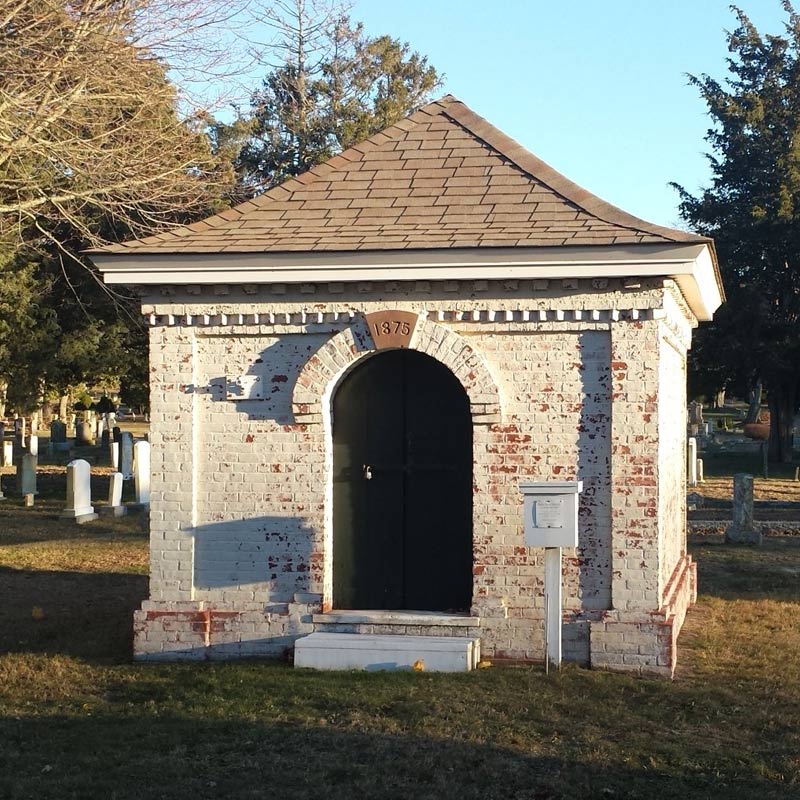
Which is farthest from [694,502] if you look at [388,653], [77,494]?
[388,653]

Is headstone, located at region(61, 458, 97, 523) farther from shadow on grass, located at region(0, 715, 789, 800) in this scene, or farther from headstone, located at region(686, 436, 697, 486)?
headstone, located at region(686, 436, 697, 486)

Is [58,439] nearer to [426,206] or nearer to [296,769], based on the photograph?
[426,206]

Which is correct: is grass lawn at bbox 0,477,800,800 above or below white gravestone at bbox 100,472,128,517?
below

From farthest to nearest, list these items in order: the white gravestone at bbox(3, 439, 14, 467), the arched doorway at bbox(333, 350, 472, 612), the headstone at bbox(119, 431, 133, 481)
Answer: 1. the white gravestone at bbox(3, 439, 14, 467)
2. the headstone at bbox(119, 431, 133, 481)
3. the arched doorway at bbox(333, 350, 472, 612)

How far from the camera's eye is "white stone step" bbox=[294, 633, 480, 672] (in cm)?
960

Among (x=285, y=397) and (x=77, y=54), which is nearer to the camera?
(x=285, y=397)

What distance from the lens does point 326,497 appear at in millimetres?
10445

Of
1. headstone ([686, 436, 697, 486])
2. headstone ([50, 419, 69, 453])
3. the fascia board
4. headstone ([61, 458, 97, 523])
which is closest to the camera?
the fascia board

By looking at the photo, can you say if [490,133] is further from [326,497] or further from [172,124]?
[172,124]

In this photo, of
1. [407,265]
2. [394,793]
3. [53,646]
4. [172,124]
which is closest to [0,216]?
[172,124]

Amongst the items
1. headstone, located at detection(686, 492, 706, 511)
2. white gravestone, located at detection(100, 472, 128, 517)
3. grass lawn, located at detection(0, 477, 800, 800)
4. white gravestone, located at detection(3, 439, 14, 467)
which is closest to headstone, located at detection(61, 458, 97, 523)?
white gravestone, located at detection(100, 472, 128, 517)

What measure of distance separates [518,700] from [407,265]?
367 cm

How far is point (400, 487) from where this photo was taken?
10.7 m

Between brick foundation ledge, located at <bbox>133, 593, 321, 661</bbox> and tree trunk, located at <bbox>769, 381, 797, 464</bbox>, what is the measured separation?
32566mm
